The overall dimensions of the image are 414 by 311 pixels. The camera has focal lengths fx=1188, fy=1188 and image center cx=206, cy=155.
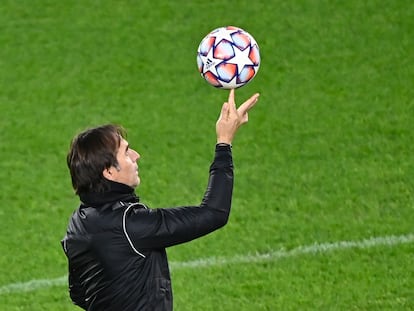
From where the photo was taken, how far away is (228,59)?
19.9ft

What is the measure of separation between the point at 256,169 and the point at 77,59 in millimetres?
2851

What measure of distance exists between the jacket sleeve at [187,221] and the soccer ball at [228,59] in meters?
1.34

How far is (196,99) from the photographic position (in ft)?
34.7

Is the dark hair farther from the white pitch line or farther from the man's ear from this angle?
the white pitch line

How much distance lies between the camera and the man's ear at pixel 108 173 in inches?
186

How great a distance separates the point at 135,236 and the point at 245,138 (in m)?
5.22

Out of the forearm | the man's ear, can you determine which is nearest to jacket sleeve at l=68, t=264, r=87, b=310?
the man's ear

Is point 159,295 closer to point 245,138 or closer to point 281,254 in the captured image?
point 281,254

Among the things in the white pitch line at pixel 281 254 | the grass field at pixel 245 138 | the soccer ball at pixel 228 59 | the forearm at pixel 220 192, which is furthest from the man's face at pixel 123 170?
the white pitch line at pixel 281 254

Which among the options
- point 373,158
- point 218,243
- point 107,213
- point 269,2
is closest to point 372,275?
point 218,243

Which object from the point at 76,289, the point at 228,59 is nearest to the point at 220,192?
the point at 76,289

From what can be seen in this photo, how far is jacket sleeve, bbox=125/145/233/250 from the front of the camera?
184 inches

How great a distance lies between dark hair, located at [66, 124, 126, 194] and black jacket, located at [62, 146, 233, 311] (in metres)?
0.05

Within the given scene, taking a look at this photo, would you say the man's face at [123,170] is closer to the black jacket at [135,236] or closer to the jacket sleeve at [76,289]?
the black jacket at [135,236]
